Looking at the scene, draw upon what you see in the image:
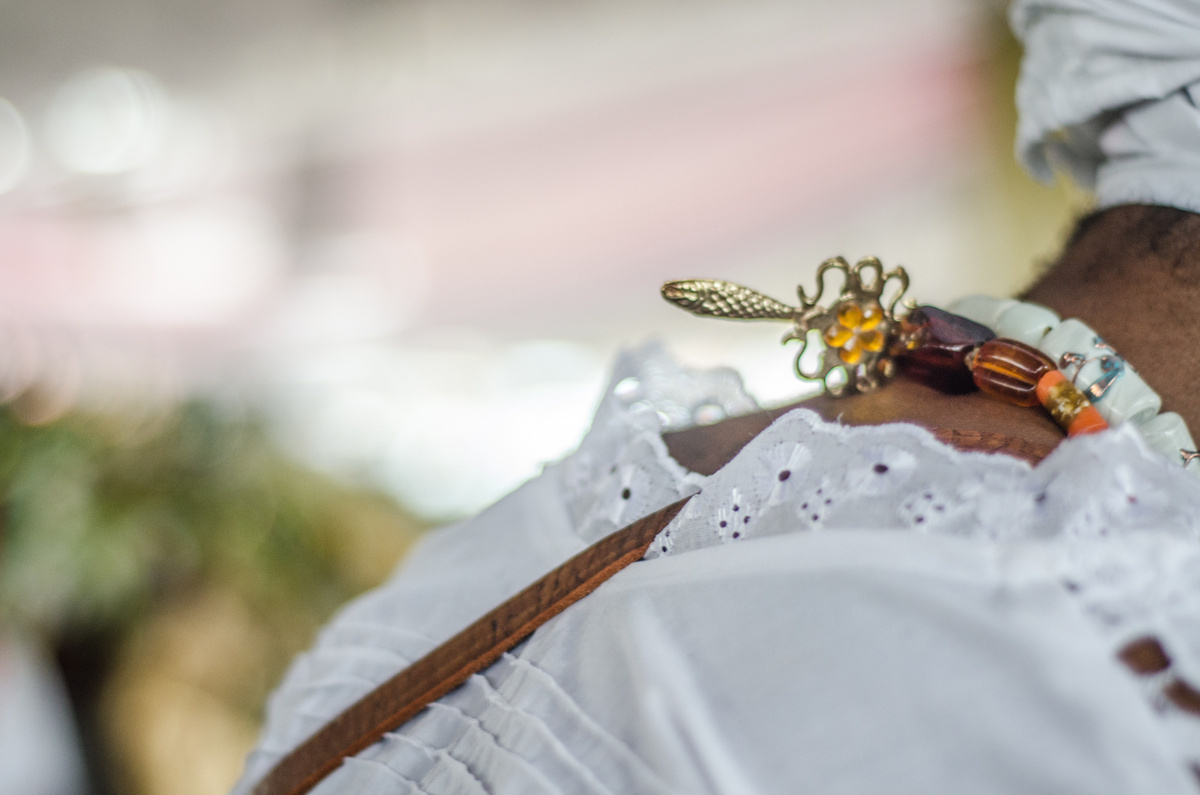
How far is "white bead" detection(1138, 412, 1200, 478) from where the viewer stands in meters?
0.54

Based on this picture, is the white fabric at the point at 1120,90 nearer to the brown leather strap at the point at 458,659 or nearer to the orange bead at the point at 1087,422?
the orange bead at the point at 1087,422

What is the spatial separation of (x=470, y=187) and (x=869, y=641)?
10.9 ft

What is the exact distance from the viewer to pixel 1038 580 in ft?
1.06

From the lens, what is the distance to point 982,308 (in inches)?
25.5

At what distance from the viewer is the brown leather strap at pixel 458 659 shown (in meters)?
0.49

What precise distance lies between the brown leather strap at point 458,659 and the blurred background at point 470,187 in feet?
7.43

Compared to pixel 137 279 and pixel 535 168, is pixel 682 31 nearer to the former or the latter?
pixel 535 168

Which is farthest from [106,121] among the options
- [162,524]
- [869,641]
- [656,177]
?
[869,641]

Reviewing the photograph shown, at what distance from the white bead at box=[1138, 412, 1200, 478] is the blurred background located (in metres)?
2.46

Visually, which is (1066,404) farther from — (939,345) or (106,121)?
Answer: (106,121)

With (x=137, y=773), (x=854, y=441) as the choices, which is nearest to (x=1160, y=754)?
(x=854, y=441)

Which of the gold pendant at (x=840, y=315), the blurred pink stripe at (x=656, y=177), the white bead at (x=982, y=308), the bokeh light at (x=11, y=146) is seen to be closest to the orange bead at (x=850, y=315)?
the gold pendant at (x=840, y=315)

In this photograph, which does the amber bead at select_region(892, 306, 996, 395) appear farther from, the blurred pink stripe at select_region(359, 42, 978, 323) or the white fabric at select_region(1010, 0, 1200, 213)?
the blurred pink stripe at select_region(359, 42, 978, 323)

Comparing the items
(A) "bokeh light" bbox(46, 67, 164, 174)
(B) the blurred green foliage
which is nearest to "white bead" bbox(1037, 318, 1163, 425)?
(B) the blurred green foliage
